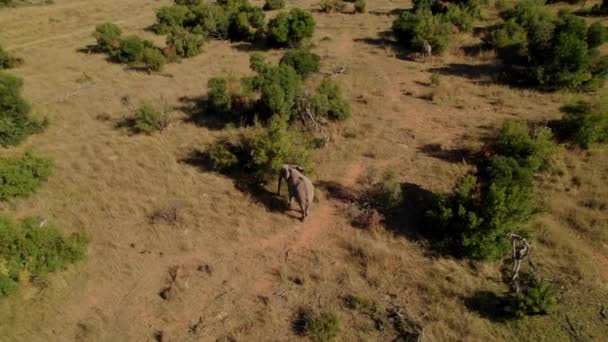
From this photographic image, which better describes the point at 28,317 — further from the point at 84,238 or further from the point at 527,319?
the point at 527,319

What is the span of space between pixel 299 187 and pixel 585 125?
10789 millimetres

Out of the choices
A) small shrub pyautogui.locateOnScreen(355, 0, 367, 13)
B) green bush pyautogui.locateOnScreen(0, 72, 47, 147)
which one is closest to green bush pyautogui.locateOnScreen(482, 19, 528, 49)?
small shrub pyautogui.locateOnScreen(355, 0, 367, 13)

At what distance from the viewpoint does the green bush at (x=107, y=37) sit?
22.4m

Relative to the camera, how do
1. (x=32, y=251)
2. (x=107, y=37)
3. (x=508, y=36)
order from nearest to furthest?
(x=32, y=251), (x=508, y=36), (x=107, y=37)

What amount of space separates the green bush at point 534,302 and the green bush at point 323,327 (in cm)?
403

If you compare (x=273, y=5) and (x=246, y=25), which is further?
(x=273, y=5)

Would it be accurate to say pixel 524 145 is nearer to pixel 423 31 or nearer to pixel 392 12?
pixel 423 31

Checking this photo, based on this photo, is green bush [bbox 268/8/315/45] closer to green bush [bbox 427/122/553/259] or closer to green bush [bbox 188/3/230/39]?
green bush [bbox 188/3/230/39]

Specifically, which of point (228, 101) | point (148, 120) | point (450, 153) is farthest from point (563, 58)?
point (148, 120)

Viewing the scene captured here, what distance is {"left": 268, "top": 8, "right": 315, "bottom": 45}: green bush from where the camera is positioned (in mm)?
22172

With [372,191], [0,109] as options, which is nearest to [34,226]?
[0,109]

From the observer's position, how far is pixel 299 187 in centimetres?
1122

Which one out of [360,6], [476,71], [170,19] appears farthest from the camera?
[360,6]

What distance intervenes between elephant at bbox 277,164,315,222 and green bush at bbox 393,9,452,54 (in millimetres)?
14379
